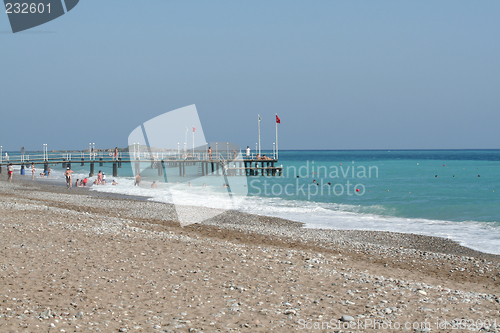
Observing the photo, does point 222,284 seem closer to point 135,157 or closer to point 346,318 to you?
point 346,318

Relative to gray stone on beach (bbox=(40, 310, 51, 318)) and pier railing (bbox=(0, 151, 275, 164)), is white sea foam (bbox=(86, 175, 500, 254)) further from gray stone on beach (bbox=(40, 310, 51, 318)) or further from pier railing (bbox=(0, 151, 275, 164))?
pier railing (bbox=(0, 151, 275, 164))

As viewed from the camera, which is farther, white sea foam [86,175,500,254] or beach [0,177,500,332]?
white sea foam [86,175,500,254]

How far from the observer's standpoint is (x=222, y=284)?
21.4 feet

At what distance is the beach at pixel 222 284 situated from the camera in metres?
5.05

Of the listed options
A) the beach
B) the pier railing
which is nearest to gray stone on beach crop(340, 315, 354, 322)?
the beach

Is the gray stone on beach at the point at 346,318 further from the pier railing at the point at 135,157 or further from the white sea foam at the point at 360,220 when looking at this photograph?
the pier railing at the point at 135,157

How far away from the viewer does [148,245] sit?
8.92 metres

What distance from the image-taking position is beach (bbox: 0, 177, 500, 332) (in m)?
5.05

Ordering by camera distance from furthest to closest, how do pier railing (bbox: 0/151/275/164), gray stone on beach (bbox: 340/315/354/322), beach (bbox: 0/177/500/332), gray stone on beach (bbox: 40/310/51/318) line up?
pier railing (bbox: 0/151/275/164)
gray stone on beach (bbox: 340/315/354/322)
beach (bbox: 0/177/500/332)
gray stone on beach (bbox: 40/310/51/318)

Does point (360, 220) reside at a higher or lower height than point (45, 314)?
lower

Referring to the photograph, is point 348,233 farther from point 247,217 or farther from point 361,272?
point 361,272

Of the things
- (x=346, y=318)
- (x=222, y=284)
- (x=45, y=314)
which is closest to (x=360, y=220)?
(x=222, y=284)

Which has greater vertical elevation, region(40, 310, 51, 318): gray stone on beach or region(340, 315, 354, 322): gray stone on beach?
region(40, 310, 51, 318): gray stone on beach

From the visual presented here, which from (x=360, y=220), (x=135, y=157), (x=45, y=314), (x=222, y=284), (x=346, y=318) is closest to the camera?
(x=45, y=314)
